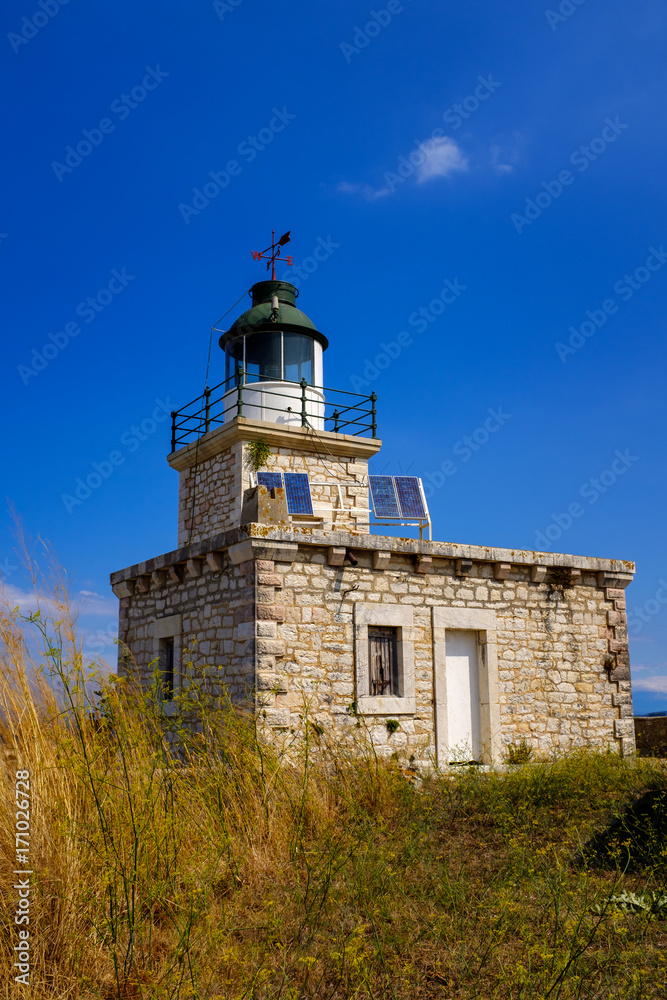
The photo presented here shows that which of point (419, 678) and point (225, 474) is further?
point (225, 474)

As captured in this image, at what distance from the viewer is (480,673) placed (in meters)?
11.1

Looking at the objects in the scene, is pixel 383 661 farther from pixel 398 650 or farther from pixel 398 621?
pixel 398 621

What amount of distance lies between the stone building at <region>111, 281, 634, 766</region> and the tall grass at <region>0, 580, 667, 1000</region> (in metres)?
2.86

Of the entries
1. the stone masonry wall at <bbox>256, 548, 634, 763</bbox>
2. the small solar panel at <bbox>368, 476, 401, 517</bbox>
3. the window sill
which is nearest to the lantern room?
the small solar panel at <bbox>368, 476, 401, 517</bbox>

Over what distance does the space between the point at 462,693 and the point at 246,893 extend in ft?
20.0

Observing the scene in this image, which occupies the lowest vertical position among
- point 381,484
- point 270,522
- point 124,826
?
point 124,826

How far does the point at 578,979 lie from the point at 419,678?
6.42m

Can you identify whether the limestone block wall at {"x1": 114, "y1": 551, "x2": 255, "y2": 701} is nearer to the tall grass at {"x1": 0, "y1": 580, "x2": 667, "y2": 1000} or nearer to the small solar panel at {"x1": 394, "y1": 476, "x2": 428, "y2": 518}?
the tall grass at {"x1": 0, "y1": 580, "x2": 667, "y2": 1000}

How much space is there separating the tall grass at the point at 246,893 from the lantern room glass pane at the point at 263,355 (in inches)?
419

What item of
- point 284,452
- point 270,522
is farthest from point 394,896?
point 284,452

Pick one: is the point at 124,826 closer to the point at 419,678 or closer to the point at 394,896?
the point at 394,896

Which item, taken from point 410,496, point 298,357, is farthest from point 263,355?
point 410,496

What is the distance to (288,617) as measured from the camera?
9.63 metres

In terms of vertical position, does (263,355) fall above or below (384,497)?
above
